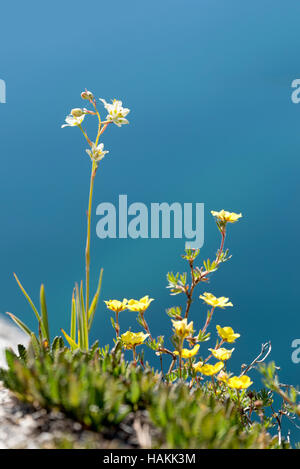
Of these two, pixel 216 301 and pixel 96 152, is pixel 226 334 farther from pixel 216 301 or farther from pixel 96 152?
pixel 96 152

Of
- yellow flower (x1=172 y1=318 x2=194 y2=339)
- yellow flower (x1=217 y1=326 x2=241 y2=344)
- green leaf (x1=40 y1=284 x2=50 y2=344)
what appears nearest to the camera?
yellow flower (x1=172 y1=318 x2=194 y2=339)

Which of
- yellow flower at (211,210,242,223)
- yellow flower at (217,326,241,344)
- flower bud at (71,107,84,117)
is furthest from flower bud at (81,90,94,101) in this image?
yellow flower at (217,326,241,344)

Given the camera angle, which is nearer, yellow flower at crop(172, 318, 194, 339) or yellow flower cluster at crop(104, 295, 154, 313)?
yellow flower at crop(172, 318, 194, 339)

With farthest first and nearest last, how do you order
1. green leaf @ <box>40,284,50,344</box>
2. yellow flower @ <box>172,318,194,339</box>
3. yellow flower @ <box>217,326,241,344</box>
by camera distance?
green leaf @ <box>40,284,50,344</box> → yellow flower @ <box>217,326,241,344</box> → yellow flower @ <box>172,318,194,339</box>

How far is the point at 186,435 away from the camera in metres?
0.91

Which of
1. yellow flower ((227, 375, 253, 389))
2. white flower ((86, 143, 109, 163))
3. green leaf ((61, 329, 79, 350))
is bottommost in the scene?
yellow flower ((227, 375, 253, 389))

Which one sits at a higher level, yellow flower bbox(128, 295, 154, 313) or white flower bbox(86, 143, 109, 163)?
white flower bbox(86, 143, 109, 163)

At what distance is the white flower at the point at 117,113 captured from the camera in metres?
1.71

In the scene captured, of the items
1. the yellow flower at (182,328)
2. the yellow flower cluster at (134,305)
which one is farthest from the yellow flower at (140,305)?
the yellow flower at (182,328)

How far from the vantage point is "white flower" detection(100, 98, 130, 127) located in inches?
67.5

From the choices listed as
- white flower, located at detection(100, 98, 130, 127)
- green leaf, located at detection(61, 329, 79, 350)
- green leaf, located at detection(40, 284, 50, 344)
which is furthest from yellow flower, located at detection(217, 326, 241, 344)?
white flower, located at detection(100, 98, 130, 127)

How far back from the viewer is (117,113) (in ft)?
5.63

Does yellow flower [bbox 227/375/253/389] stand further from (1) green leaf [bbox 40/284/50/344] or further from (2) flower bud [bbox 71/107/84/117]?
(2) flower bud [bbox 71/107/84/117]

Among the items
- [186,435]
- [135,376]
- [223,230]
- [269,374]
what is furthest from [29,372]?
[223,230]
